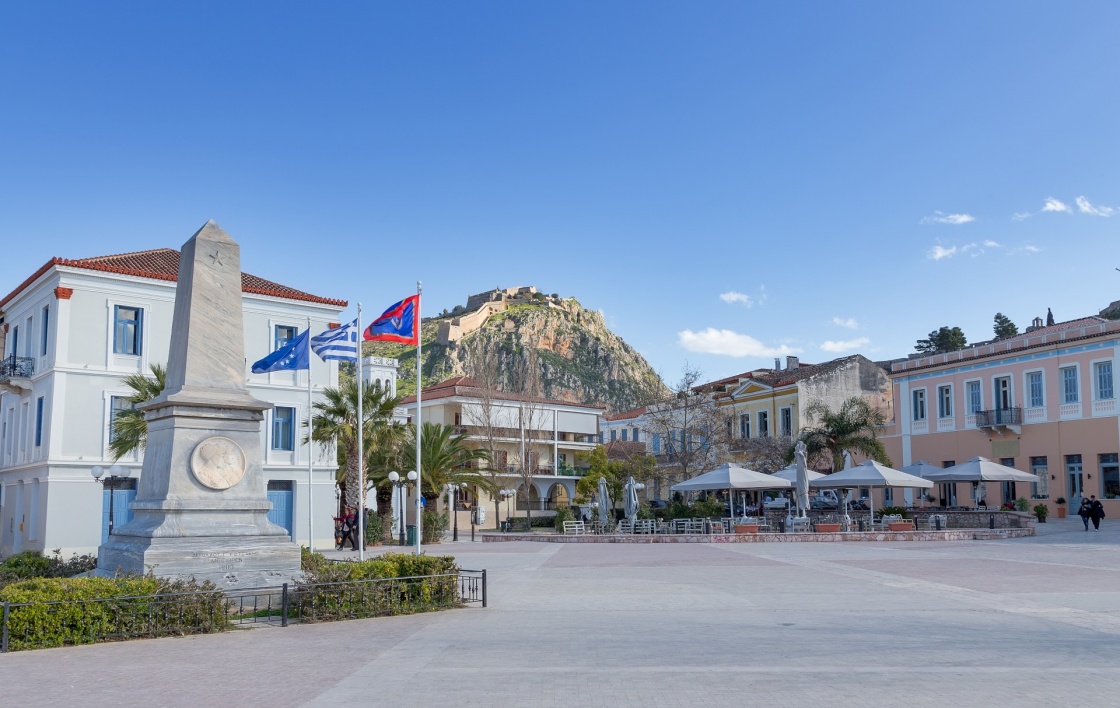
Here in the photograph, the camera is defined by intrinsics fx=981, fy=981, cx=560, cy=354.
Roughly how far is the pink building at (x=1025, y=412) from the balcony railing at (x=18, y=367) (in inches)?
1511

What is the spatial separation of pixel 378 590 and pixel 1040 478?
36880 millimetres

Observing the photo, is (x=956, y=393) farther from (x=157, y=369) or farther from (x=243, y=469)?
(x=243, y=469)

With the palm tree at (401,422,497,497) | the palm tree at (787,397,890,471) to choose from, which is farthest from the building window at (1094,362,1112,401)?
the palm tree at (401,422,497,497)

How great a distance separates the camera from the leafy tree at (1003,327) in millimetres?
78000

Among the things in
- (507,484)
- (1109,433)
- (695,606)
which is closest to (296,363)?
(695,606)

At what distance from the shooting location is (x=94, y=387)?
3247 cm

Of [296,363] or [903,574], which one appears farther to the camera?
[296,363]

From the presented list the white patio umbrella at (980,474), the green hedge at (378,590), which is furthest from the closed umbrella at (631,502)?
the green hedge at (378,590)

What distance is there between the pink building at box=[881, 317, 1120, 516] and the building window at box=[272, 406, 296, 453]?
96.3 feet

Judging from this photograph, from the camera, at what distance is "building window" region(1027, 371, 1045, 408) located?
142 ft

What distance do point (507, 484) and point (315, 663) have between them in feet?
165

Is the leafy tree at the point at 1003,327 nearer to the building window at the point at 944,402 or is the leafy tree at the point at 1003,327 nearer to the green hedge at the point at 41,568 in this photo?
the building window at the point at 944,402

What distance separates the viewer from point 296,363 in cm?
2198

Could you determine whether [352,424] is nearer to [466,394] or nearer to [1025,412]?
[466,394]
